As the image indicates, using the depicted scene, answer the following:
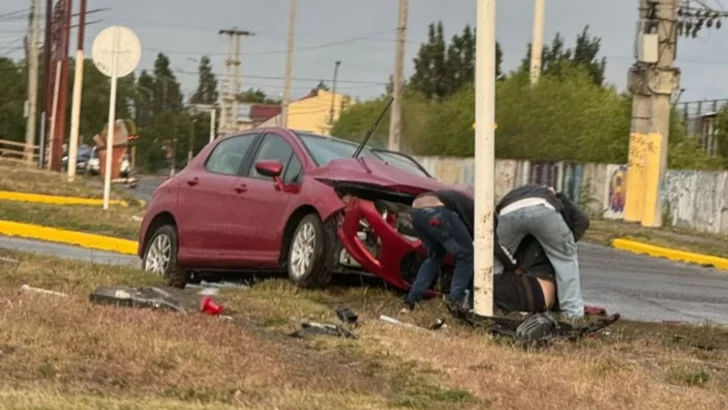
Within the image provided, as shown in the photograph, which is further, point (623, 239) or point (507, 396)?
point (623, 239)

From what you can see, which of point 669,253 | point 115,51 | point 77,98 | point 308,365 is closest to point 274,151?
point 308,365

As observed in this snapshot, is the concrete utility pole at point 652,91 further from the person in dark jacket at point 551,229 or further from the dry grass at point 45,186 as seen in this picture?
the person in dark jacket at point 551,229

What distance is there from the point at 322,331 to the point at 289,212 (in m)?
2.59

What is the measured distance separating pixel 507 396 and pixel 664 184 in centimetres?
2661

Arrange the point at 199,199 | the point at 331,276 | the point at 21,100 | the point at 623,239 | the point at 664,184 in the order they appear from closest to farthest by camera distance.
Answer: the point at 331,276, the point at 199,199, the point at 623,239, the point at 664,184, the point at 21,100

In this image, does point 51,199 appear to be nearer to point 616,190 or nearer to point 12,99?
point 616,190

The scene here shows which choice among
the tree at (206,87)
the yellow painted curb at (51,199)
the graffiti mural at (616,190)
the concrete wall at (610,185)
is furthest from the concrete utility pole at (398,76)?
the tree at (206,87)

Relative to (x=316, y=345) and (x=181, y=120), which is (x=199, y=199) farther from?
(x=181, y=120)

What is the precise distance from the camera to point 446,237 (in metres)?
9.63

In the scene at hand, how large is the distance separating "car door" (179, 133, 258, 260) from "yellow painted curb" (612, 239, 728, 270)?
38.6ft

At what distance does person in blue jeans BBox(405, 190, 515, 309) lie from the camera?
9594 mm

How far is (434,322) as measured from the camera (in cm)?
930

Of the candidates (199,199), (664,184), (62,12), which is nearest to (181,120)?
(62,12)

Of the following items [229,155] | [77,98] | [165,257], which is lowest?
[165,257]
